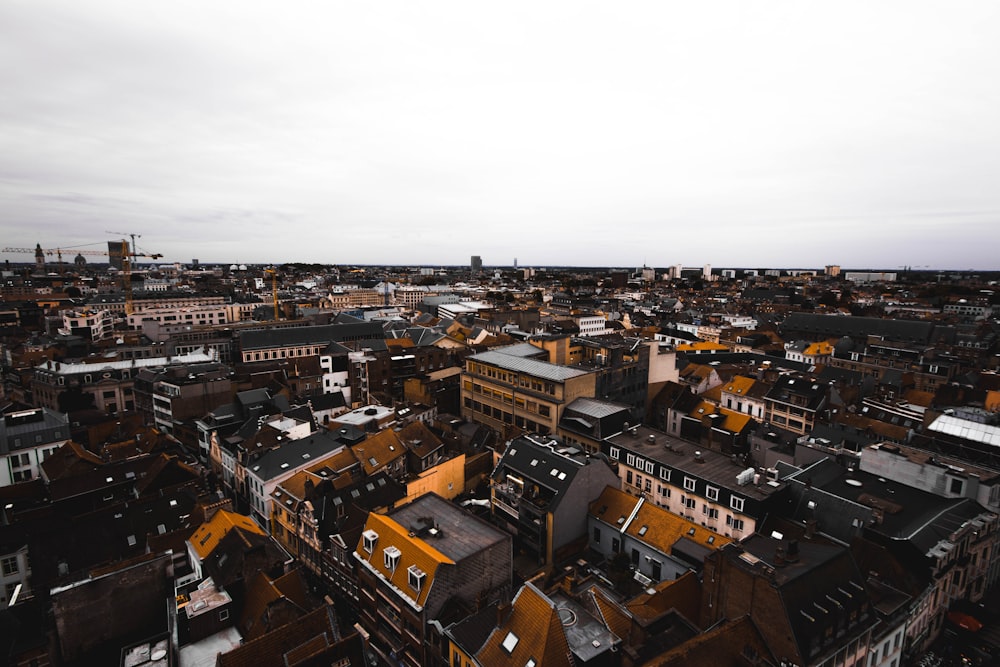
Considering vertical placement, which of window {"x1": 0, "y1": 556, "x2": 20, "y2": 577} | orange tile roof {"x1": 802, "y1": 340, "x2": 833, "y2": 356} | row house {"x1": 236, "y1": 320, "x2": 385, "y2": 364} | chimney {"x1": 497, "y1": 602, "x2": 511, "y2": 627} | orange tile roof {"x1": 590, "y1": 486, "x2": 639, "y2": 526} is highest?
row house {"x1": 236, "y1": 320, "x2": 385, "y2": 364}

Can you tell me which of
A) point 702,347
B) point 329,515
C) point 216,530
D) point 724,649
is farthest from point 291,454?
point 702,347

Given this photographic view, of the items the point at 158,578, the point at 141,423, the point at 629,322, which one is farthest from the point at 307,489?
the point at 629,322

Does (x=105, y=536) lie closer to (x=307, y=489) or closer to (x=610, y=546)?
(x=307, y=489)

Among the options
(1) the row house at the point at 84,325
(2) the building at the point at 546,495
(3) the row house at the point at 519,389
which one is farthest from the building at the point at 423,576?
(1) the row house at the point at 84,325

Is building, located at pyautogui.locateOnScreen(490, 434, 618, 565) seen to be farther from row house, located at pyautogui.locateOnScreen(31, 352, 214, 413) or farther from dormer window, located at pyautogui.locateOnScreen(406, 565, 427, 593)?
row house, located at pyautogui.locateOnScreen(31, 352, 214, 413)

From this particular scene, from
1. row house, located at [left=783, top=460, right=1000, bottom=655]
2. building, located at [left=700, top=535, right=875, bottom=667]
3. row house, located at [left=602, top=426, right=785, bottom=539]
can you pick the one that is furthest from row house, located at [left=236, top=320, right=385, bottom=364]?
building, located at [left=700, top=535, right=875, bottom=667]

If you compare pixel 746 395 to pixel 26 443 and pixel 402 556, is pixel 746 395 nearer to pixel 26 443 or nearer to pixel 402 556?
pixel 402 556

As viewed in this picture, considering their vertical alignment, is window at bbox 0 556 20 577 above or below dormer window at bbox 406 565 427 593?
below
